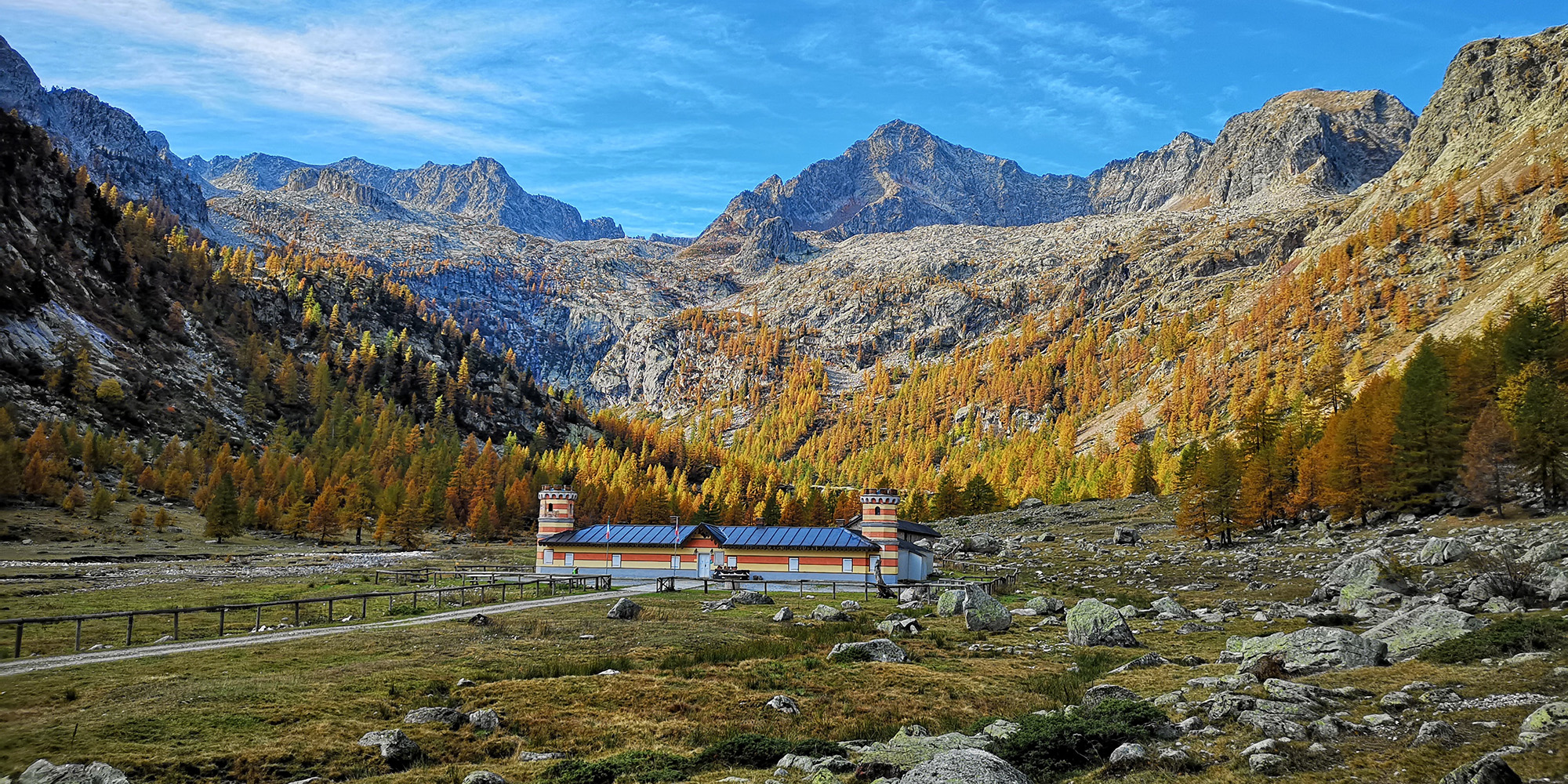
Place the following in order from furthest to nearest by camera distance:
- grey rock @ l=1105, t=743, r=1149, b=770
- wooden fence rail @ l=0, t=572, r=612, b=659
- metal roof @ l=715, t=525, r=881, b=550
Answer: metal roof @ l=715, t=525, r=881, b=550, wooden fence rail @ l=0, t=572, r=612, b=659, grey rock @ l=1105, t=743, r=1149, b=770

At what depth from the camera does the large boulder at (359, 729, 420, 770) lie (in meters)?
16.5

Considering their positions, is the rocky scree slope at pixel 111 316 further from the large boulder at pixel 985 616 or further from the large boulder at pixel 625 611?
the large boulder at pixel 985 616

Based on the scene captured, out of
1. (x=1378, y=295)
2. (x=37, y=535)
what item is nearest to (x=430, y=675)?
(x=37, y=535)

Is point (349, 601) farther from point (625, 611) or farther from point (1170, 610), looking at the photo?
point (1170, 610)

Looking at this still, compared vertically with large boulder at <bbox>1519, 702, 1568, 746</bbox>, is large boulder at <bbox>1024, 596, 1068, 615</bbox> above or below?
below

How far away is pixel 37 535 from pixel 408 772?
300 feet

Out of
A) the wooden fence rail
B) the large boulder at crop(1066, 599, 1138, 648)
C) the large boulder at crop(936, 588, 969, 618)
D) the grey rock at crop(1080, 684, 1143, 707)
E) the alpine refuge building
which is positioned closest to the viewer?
the grey rock at crop(1080, 684, 1143, 707)

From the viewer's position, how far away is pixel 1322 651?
71.1ft

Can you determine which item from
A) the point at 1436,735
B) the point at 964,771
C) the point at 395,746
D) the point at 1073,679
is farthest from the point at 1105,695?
the point at 395,746

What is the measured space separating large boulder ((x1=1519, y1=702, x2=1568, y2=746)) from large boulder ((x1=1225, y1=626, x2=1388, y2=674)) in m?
8.93

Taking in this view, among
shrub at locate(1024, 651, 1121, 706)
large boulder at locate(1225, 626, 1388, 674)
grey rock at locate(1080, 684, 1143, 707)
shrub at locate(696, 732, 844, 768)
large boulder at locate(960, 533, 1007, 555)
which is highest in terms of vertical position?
large boulder at locate(1225, 626, 1388, 674)

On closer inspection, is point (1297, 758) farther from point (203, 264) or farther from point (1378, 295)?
point (203, 264)

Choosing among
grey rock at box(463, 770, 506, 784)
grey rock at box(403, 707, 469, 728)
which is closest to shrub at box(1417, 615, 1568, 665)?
grey rock at box(463, 770, 506, 784)

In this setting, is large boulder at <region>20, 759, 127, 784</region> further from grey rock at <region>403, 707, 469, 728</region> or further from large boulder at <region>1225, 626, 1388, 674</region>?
large boulder at <region>1225, 626, 1388, 674</region>
